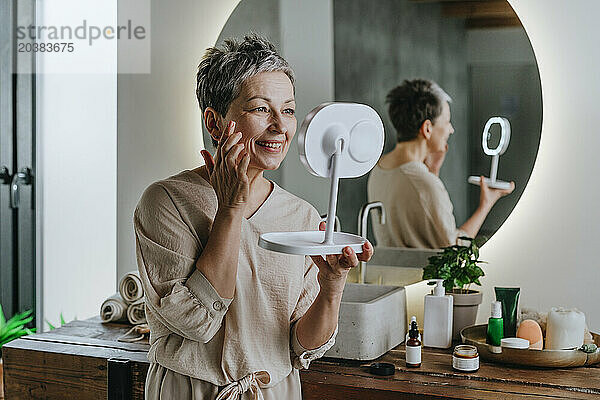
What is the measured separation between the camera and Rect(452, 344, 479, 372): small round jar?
6.12ft

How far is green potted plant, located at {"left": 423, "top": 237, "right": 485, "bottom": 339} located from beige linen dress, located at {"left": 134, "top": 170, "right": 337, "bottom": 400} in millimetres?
633

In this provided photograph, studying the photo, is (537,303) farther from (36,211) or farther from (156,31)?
(36,211)

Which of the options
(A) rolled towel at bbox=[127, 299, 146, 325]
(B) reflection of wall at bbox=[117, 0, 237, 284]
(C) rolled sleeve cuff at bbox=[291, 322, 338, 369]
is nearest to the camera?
(C) rolled sleeve cuff at bbox=[291, 322, 338, 369]

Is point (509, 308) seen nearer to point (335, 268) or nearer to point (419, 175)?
point (419, 175)

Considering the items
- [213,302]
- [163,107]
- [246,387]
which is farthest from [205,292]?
[163,107]

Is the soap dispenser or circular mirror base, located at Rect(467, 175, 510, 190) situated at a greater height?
circular mirror base, located at Rect(467, 175, 510, 190)

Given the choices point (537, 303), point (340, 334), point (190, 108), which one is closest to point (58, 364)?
point (340, 334)

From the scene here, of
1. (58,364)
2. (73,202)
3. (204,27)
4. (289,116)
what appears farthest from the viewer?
(73,202)

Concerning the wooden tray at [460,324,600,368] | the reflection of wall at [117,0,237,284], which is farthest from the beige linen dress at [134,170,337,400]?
the reflection of wall at [117,0,237,284]

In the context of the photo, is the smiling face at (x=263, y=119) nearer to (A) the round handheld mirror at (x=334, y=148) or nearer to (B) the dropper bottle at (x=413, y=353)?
(A) the round handheld mirror at (x=334, y=148)

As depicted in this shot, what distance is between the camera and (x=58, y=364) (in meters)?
2.13

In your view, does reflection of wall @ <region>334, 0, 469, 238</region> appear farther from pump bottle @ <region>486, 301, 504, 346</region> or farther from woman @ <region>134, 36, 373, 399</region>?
woman @ <region>134, 36, 373, 399</region>

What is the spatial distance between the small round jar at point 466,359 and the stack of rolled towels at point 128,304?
990 millimetres

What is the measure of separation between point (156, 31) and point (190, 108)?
1.04 feet
